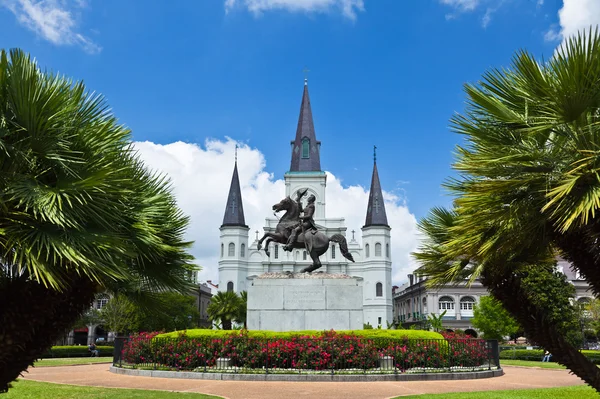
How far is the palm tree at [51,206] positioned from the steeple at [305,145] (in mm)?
103955

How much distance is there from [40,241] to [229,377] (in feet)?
37.8

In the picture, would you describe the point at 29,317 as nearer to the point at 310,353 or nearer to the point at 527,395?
the point at 527,395

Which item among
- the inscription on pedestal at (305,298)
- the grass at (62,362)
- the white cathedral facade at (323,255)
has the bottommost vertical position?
the grass at (62,362)

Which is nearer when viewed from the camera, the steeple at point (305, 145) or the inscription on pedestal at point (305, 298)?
the inscription on pedestal at point (305, 298)

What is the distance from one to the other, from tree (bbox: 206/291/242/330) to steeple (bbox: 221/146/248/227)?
137ft

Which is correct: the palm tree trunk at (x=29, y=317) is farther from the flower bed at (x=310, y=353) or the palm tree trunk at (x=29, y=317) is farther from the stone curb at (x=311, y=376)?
the flower bed at (x=310, y=353)

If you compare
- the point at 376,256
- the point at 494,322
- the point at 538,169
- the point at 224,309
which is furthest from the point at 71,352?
the point at 376,256

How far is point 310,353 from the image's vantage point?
16.6 metres

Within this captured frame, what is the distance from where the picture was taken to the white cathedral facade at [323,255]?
324ft

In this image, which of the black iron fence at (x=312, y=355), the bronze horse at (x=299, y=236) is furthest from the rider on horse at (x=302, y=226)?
the black iron fence at (x=312, y=355)

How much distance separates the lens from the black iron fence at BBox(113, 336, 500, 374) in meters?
16.6

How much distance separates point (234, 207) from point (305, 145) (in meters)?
19.6

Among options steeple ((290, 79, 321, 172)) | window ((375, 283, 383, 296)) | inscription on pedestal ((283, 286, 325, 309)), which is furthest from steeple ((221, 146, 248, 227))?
inscription on pedestal ((283, 286, 325, 309))

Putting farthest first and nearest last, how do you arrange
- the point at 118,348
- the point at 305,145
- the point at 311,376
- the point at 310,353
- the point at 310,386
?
the point at 305,145, the point at 118,348, the point at 310,353, the point at 311,376, the point at 310,386
